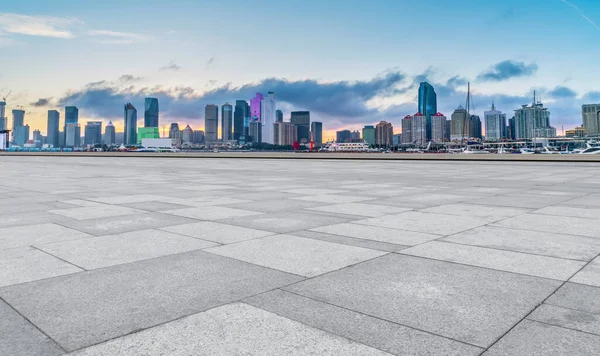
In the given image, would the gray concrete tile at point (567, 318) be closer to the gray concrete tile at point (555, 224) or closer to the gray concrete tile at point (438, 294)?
the gray concrete tile at point (438, 294)

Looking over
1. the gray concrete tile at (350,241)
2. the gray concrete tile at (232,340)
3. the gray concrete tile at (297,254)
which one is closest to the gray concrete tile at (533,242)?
the gray concrete tile at (350,241)

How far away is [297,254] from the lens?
6344 mm

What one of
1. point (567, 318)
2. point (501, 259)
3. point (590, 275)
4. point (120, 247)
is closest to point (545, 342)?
point (567, 318)

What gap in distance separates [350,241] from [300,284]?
244 centimetres

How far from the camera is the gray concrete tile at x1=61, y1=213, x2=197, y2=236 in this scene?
832cm

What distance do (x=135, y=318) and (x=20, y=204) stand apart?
1035cm

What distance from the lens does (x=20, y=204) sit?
39.8 feet

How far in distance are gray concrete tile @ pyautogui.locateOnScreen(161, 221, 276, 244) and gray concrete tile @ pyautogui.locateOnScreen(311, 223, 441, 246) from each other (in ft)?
4.15

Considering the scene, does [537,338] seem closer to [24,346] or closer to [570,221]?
[24,346]

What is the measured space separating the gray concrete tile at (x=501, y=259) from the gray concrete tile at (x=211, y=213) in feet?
15.3

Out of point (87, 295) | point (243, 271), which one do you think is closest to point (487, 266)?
point (243, 271)

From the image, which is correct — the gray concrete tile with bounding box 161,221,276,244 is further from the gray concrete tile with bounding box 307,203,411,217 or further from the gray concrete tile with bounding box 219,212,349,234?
the gray concrete tile with bounding box 307,203,411,217

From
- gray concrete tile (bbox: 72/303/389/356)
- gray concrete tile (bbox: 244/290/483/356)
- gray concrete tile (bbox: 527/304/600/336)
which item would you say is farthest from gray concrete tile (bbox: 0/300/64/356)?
gray concrete tile (bbox: 527/304/600/336)

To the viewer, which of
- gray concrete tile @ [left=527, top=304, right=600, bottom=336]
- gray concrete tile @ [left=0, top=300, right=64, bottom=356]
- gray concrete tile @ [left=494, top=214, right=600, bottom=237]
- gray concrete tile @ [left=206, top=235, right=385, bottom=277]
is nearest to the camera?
gray concrete tile @ [left=0, top=300, right=64, bottom=356]
